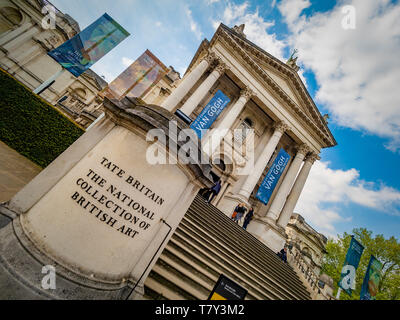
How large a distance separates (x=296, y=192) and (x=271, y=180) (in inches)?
144

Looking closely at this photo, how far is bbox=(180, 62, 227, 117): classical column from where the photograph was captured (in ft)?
38.4

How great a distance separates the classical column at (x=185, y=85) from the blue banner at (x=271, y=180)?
7.60 meters

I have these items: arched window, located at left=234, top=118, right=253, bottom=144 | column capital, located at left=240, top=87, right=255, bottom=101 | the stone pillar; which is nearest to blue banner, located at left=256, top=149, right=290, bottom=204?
arched window, located at left=234, top=118, right=253, bottom=144

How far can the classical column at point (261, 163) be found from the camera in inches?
488

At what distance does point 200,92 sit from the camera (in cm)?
1233

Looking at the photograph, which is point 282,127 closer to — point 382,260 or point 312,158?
point 312,158

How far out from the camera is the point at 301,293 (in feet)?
23.7

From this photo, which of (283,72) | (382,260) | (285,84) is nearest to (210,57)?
(283,72)

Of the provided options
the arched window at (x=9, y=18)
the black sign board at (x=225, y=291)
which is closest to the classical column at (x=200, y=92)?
the black sign board at (x=225, y=291)

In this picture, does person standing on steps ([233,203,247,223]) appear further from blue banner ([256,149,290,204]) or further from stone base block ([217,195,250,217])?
blue banner ([256,149,290,204])

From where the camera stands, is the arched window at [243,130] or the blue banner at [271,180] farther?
the arched window at [243,130]

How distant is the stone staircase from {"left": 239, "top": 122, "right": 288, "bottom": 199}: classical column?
15.3 feet

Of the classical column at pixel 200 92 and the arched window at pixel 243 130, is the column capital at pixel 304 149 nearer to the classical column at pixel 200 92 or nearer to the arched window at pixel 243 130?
the arched window at pixel 243 130
